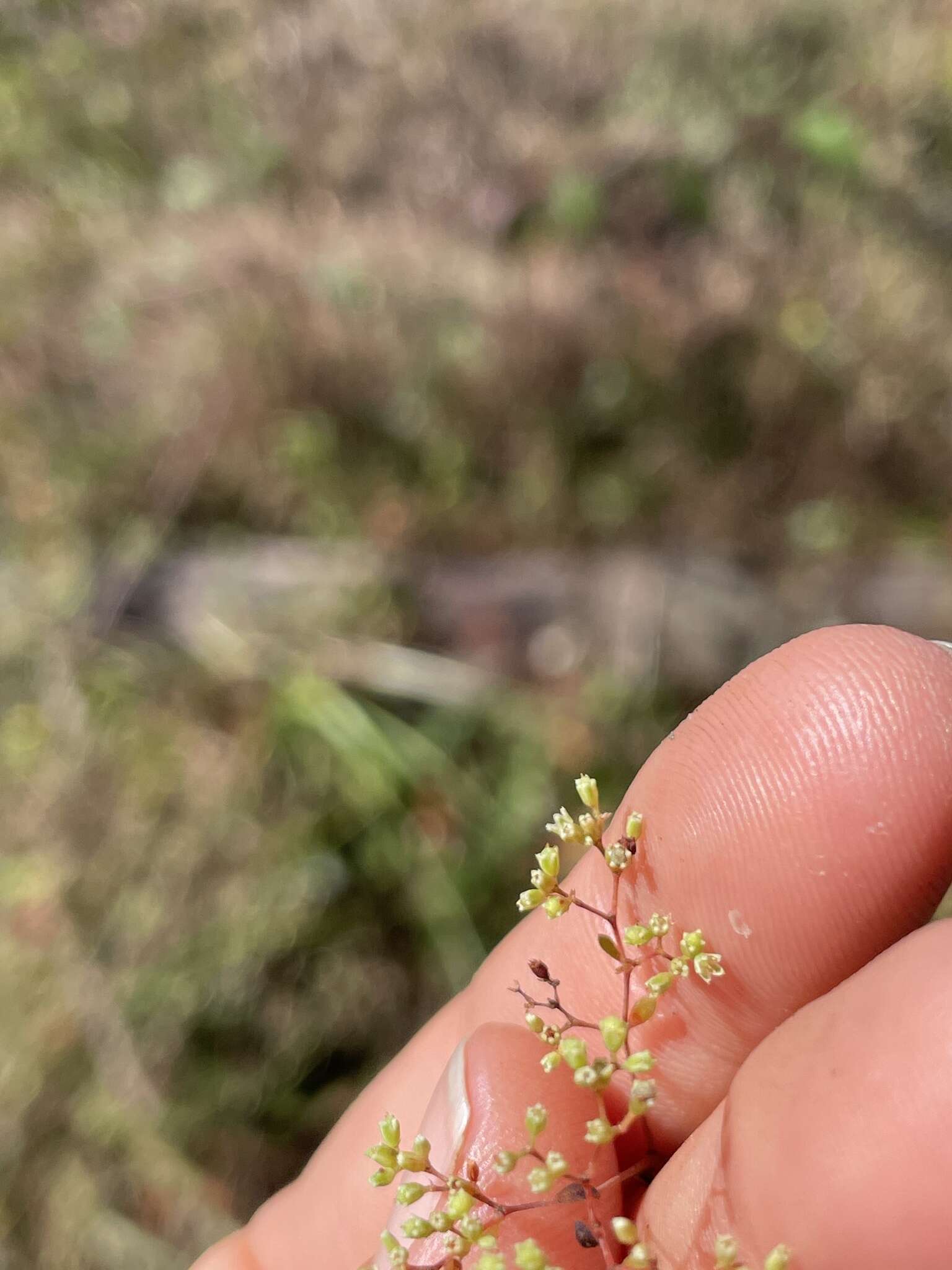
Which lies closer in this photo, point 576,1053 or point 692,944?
point 576,1053

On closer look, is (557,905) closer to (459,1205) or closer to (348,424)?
(459,1205)

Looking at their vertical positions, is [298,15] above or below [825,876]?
above

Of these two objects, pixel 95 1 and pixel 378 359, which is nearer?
pixel 378 359

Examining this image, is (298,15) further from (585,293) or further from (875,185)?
(875,185)

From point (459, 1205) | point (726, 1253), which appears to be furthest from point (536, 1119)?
point (726, 1253)

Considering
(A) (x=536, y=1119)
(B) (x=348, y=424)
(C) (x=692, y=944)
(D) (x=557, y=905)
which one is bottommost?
(A) (x=536, y=1119)

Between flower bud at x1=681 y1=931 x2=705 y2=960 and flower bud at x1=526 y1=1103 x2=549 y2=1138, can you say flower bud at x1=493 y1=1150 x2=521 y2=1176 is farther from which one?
flower bud at x1=681 y1=931 x2=705 y2=960

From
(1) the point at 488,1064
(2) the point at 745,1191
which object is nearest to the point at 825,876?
(2) the point at 745,1191
